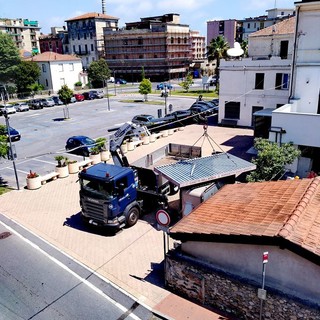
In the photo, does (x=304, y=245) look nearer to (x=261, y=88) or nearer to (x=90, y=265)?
(x=90, y=265)

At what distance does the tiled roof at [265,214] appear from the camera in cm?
832

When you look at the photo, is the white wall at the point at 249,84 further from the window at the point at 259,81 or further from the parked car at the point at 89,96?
the parked car at the point at 89,96

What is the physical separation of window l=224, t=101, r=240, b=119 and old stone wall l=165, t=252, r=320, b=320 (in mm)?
25196

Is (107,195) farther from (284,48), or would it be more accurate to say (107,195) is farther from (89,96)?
(89,96)

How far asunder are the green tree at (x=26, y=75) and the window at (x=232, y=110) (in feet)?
145

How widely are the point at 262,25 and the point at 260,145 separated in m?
92.8

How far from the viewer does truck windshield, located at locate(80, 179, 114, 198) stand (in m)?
13.5

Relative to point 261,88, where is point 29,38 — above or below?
above

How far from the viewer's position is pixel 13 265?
12422 millimetres

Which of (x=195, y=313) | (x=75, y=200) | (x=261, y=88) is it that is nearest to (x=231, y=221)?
(x=195, y=313)

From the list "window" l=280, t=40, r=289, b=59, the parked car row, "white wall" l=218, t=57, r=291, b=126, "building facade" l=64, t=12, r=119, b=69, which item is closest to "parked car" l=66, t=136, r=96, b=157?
the parked car row

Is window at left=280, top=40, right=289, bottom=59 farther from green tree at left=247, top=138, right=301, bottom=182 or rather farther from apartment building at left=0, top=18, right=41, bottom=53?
apartment building at left=0, top=18, right=41, bottom=53

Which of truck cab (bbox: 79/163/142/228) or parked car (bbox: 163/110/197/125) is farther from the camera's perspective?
parked car (bbox: 163/110/197/125)

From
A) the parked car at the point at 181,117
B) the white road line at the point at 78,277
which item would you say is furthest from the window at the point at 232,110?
the white road line at the point at 78,277
